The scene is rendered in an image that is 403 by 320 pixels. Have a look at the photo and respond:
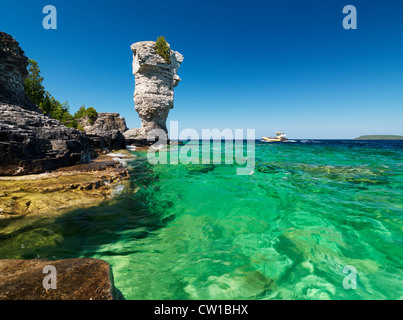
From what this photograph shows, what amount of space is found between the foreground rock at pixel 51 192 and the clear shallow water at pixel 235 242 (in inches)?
20.8

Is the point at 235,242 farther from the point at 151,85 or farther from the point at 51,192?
the point at 151,85

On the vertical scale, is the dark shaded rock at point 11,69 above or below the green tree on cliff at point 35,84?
below

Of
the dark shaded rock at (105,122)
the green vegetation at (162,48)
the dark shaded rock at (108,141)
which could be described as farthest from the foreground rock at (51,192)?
the dark shaded rock at (105,122)

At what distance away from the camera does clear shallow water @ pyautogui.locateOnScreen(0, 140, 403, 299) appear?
10.00 ft

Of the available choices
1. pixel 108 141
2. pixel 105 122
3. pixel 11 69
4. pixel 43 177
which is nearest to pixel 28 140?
pixel 43 177

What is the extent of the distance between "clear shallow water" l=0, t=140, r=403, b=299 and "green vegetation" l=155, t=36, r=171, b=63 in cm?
3353

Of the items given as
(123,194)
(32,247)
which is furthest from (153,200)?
(32,247)

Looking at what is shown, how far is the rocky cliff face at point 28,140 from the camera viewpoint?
24.8 feet

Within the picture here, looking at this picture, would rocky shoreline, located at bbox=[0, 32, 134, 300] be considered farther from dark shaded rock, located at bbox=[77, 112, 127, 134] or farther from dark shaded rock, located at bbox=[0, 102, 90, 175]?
dark shaded rock, located at bbox=[77, 112, 127, 134]

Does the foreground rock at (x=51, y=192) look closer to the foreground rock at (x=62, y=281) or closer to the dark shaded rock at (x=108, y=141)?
the foreground rock at (x=62, y=281)

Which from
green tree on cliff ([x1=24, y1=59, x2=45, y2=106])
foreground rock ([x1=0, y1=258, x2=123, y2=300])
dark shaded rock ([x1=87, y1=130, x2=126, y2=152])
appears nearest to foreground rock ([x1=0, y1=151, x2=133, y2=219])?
foreground rock ([x1=0, y1=258, x2=123, y2=300])

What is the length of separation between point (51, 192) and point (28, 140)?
4172mm

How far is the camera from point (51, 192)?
6.15 metres
